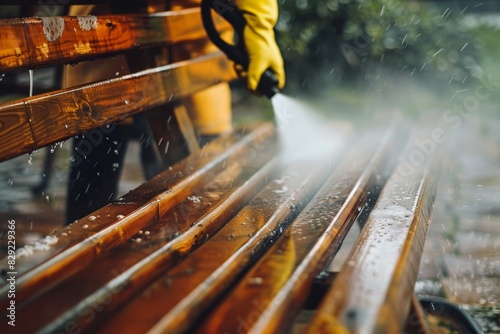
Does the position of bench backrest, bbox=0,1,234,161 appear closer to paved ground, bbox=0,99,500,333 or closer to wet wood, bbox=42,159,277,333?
wet wood, bbox=42,159,277,333

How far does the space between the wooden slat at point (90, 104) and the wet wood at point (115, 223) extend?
9.9 inches

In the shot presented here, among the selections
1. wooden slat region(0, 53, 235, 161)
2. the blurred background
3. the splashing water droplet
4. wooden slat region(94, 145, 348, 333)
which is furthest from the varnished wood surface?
the blurred background

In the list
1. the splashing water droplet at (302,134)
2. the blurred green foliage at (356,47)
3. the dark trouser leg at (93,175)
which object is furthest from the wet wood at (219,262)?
the blurred green foliage at (356,47)

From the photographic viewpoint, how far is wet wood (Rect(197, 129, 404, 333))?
3.41 feet

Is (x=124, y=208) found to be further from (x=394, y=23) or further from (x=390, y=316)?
(x=394, y=23)

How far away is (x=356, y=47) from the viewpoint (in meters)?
5.68

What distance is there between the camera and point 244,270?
131 centimetres

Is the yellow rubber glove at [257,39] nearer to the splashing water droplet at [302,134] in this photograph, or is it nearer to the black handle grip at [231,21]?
the black handle grip at [231,21]

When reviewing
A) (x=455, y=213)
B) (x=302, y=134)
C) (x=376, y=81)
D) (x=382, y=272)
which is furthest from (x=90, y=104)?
(x=376, y=81)

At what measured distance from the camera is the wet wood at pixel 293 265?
1039 mm

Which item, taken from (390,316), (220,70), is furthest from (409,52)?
(390,316)

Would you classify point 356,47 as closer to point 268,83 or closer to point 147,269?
point 268,83

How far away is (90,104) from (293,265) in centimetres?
90

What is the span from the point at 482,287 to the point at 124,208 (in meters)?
1.43
